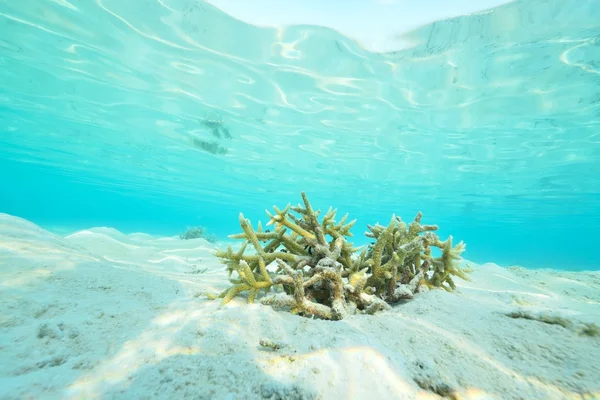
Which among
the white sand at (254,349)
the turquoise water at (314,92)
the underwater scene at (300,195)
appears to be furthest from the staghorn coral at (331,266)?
the turquoise water at (314,92)

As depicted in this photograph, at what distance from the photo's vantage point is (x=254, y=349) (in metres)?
1.61

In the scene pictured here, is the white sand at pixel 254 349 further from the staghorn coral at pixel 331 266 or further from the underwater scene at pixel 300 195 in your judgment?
the staghorn coral at pixel 331 266

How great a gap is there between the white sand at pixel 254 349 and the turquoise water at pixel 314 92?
29.2 ft

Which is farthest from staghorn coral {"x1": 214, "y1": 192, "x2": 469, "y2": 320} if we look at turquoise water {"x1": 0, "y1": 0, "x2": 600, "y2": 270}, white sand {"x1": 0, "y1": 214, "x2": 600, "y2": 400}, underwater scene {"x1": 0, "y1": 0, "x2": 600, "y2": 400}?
turquoise water {"x1": 0, "y1": 0, "x2": 600, "y2": 270}

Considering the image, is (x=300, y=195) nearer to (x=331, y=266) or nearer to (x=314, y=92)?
(x=314, y=92)

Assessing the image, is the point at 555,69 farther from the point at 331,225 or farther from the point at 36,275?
the point at 36,275

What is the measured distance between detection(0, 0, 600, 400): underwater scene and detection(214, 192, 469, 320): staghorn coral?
0.03 meters

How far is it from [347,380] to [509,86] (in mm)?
12894

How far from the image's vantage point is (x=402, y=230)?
300cm

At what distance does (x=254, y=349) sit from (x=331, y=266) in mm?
1179

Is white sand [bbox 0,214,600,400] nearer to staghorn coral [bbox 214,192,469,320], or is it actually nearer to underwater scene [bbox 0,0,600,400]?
underwater scene [bbox 0,0,600,400]

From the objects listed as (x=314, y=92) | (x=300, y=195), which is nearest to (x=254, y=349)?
(x=300, y=195)

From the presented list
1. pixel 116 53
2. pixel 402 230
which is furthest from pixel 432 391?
pixel 116 53

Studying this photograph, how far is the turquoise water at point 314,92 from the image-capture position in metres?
8.20
